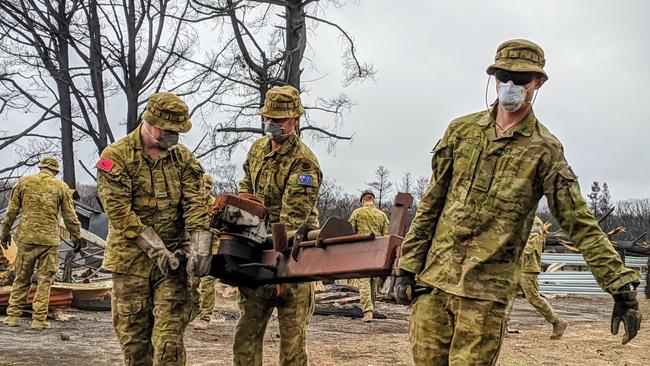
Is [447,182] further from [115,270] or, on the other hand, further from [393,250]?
[115,270]

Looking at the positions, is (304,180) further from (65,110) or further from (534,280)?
(65,110)

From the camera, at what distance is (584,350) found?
10.2 meters

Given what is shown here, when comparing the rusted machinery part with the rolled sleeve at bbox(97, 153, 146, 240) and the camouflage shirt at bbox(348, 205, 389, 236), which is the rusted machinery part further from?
the camouflage shirt at bbox(348, 205, 389, 236)

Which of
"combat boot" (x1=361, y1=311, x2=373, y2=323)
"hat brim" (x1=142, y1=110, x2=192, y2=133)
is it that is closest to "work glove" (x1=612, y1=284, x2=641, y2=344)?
"hat brim" (x1=142, y1=110, x2=192, y2=133)

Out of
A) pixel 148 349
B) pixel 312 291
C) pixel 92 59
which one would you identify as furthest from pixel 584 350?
pixel 92 59

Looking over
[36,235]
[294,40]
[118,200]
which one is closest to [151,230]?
[118,200]

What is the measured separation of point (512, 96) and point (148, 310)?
309 centimetres

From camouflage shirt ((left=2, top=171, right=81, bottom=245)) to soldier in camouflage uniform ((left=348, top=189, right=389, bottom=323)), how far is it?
4.95 m

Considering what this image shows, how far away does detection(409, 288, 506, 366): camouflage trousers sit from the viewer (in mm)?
4012

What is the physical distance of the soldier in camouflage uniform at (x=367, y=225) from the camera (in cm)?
1375

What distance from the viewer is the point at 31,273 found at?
1149 cm

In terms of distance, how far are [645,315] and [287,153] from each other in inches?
542

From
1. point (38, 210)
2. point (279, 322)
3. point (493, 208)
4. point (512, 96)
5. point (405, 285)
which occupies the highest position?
point (38, 210)

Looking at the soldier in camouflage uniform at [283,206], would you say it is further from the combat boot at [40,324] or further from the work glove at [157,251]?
the combat boot at [40,324]
